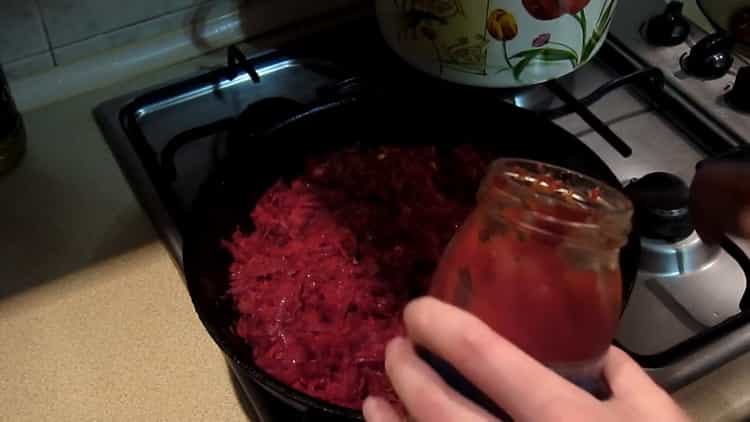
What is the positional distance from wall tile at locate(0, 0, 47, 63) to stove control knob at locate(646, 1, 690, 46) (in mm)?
626

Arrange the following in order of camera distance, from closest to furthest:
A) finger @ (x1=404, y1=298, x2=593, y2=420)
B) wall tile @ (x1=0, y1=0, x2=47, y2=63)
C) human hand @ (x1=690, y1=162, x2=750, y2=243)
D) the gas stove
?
1. finger @ (x1=404, y1=298, x2=593, y2=420)
2. human hand @ (x1=690, y1=162, x2=750, y2=243)
3. the gas stove
4. wall tile @ (x1=0, y1=0, x2=47, y2=63)

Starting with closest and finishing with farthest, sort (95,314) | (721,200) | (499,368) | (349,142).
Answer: (499,368)
(721,200)
(95,314)
(349,142)

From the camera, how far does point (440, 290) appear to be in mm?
382

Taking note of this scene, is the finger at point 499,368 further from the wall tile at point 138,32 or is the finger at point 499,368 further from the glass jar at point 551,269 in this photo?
the wall tile at point 138,32

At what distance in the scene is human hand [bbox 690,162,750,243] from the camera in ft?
1.94

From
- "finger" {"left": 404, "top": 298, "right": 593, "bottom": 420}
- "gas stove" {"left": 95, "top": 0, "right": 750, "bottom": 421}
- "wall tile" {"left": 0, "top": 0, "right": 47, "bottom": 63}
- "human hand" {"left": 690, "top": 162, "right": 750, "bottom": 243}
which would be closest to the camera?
"finger" {"left": 404, "top": 298, "right": 593, "bottom": 420}

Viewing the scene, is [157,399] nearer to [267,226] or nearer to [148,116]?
[267,226]

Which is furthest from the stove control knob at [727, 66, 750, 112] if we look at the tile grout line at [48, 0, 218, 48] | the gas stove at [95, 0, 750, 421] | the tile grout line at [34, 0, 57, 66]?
the tile grout line at [34, 0, 57, 66]

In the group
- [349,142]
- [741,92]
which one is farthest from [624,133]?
[349,142]

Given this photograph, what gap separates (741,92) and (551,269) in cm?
60

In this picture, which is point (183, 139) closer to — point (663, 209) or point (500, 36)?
point (500, 36)

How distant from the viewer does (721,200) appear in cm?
61

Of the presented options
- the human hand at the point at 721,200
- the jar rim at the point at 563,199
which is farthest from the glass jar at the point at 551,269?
the human hand at the point at 721,200

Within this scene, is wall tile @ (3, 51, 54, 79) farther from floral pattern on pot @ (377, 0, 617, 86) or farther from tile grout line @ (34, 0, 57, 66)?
floral pattern on pot @ (377, 0, 617, 86)
